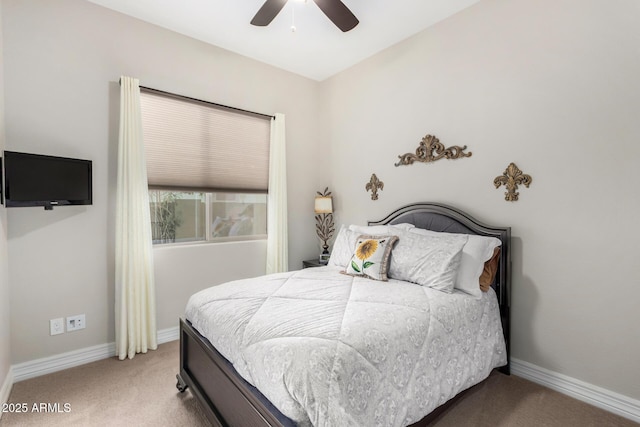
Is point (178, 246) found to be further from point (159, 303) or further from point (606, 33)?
point (606, 33)

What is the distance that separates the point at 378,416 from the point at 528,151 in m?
2.06

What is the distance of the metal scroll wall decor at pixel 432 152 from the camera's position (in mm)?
2709

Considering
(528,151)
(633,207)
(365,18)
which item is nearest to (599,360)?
(633,207)

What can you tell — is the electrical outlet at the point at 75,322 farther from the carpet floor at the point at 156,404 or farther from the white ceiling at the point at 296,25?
the white ceiling at the point at 296,25

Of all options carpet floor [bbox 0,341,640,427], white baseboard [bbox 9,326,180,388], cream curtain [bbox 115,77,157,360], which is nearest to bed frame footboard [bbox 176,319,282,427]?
carpet floor [bbox 0,341,640,427]

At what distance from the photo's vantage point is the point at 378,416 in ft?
4.20

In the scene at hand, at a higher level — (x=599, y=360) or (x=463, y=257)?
(x=463, y=257)

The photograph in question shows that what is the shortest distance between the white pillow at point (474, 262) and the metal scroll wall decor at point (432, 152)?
0.80 metres

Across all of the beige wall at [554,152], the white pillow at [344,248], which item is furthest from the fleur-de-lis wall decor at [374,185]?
the white pillow at [344,248]

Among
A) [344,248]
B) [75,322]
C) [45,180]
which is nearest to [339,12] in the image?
[344,248]

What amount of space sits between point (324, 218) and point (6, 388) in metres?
3.05

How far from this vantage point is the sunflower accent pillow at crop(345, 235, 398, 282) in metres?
2.37

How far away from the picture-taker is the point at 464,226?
102 inches

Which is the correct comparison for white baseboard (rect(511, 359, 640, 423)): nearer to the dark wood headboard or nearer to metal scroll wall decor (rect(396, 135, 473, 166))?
the dark wood headboard
